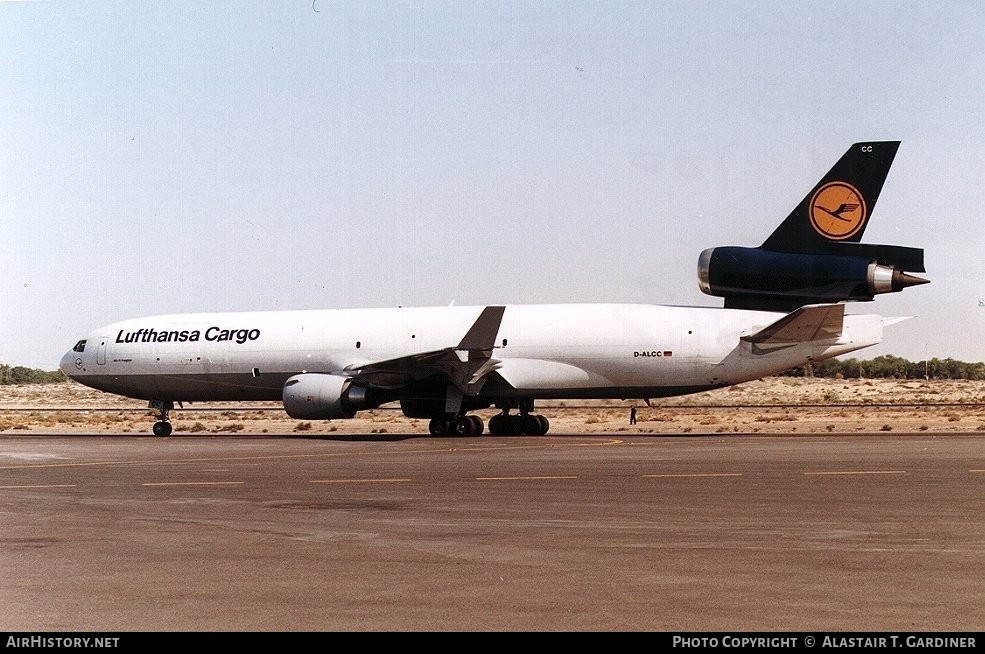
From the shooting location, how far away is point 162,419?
36156 mm

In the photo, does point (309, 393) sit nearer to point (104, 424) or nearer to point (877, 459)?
point (877, 459)

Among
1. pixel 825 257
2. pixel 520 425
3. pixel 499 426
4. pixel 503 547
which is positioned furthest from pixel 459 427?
pixel 503 547

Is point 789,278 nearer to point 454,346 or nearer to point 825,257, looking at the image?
point 825,257

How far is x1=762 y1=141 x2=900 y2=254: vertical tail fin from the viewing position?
97.7ft

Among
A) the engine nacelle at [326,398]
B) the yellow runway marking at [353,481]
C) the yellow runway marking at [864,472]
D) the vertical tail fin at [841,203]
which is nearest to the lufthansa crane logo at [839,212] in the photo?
the vertical tail fin at [841,203]

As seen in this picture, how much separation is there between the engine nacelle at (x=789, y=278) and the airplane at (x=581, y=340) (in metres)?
0.04

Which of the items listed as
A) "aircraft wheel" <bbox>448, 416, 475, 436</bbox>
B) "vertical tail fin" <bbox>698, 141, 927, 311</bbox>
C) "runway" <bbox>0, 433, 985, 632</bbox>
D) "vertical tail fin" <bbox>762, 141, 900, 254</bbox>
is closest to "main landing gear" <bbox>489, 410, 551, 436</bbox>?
"aircraft wheel" <bbox>448, 416, 475, 436</bbox>

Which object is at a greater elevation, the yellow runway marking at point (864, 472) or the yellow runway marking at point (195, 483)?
the yellow runway marking at point (864, 472)

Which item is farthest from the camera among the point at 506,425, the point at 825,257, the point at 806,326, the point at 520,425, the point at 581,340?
the point at 506,425

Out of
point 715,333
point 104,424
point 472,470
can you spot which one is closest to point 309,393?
point 715,333

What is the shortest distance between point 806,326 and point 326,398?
42.6 feet

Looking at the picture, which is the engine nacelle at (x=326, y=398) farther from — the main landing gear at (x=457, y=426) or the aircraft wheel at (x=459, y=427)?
the aircraft wheel at (x=459, y=427)

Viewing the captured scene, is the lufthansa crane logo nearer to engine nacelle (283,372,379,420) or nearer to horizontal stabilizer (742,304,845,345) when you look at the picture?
horizontal stabilizer (742,304,845,345)

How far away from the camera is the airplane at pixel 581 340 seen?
97.9 feet
